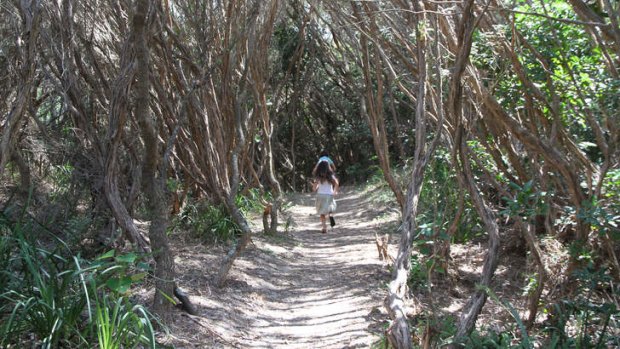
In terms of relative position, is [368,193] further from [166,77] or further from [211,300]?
[211,300]

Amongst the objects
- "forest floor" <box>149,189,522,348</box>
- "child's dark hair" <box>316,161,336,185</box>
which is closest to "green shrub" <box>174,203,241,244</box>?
"forest floor" <box>149,189,522,348</box>

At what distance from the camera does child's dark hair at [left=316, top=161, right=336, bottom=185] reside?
12539 mm

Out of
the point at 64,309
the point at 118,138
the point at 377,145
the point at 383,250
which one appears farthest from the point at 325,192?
the point at 64,309

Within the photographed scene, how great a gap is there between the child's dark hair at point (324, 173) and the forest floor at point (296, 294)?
5.39 feet

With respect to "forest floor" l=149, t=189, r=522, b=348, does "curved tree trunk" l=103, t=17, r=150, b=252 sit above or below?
above

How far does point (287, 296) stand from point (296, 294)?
16cm

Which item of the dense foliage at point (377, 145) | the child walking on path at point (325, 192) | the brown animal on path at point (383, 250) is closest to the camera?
the dense foliage at point (377, 145)

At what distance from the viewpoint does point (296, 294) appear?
7.82 metres

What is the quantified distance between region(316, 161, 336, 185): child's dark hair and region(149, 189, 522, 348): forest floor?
164 centimetres

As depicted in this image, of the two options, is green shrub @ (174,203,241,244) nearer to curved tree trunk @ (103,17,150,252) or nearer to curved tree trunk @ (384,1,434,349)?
curved tree trunk @ (103,17,150,252)

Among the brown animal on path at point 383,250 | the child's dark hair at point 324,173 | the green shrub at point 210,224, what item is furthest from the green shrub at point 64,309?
the child's dark hair at point 324,173

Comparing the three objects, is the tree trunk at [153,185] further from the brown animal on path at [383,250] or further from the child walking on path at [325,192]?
the child walking on path at [325,192]

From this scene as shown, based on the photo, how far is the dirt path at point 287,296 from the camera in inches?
232

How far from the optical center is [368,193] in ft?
59.9
